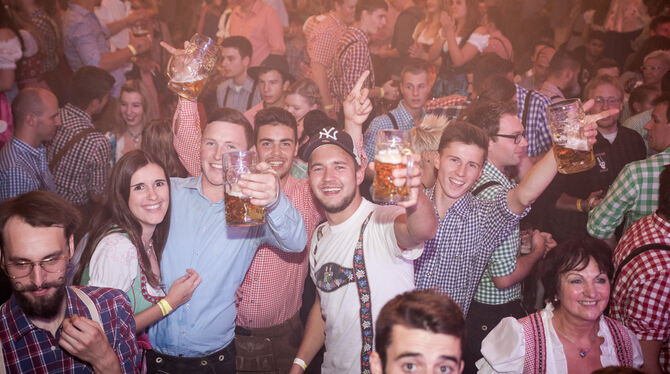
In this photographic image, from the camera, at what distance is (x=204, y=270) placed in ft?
7.77

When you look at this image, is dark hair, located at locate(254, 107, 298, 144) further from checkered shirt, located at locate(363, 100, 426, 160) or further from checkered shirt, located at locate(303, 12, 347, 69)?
checkered shirt, located at locate(303, 12, 347, 69)

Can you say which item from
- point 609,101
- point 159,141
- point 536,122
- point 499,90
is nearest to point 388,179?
point 159,141

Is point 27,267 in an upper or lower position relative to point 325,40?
lower

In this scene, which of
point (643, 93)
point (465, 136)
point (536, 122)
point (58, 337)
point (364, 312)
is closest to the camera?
point (58, 337)

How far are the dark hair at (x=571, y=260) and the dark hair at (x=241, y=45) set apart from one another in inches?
154

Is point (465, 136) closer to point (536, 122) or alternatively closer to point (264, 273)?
point (264, 273)

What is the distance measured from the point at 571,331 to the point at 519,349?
0.29 metres

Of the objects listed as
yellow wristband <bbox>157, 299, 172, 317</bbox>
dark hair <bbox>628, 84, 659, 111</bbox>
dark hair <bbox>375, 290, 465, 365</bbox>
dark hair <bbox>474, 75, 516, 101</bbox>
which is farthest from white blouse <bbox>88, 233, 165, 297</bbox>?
dark hair <bbox>628, 84, 659, 111</bbox>

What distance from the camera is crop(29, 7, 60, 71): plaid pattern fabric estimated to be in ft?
17.1

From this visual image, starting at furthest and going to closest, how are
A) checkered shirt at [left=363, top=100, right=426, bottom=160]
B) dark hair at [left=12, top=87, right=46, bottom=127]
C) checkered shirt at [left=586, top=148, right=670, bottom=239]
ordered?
checkered shirt at [left=363, top=100, right=426, bottom=160] → dark hair at [left=12, top=87, right=46, bottom=127] → checkered shirt at [left=586, top=148, right=670, bottom=239]

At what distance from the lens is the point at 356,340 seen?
2105mm

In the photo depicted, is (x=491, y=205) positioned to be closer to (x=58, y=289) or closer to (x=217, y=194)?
(x=217, y=194)

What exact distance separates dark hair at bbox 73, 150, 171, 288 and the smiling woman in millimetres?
1485

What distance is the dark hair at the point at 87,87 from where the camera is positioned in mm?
4266
